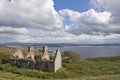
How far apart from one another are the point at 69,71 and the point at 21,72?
Result: 1497cm

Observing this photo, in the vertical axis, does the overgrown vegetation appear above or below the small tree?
below

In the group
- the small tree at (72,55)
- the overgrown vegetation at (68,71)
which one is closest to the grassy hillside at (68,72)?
the overgrown vegetation at (68,71)

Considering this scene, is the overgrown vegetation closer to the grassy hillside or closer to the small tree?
the grassy hillside

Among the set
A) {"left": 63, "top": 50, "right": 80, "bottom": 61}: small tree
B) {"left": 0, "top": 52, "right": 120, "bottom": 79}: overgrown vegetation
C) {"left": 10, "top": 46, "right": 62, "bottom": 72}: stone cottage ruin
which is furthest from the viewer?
{"left": 63, "top": 50, "right": 80, "bottom": 61}: small tree

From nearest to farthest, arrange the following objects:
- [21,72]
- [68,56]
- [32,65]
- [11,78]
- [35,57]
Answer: [11,78], [21,72], [32,65], [35,57], [68,56]

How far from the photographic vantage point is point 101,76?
84.2m

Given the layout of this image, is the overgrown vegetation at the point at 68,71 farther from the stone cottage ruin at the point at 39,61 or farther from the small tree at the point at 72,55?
the small tree at the point at 72,55

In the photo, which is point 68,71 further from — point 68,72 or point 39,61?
point 39,61

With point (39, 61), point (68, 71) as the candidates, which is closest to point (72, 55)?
point (68, 71)

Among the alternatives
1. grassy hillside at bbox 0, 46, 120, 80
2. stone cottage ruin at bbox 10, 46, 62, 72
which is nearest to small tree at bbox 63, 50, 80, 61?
grassy hillside at bbox 0, 46, 120, 80

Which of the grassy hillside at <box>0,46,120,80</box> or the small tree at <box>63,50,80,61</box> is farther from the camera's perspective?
the small tree at <box>63,50,80,61</box>

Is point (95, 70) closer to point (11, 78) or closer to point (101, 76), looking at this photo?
point (101, 76)

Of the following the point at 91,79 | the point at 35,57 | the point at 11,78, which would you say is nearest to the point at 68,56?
the point at 35,57

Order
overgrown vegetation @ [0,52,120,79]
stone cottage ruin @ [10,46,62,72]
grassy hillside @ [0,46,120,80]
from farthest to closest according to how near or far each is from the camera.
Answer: stone cottage ruin @ [10,46,62,72]
overgrown vegetation @ [0,52,120,79]
grassy hillside @ [0,46,120,80]
